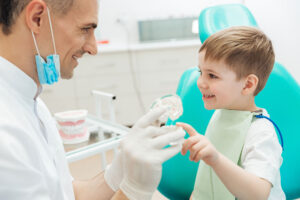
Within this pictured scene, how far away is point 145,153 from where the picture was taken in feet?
2.34

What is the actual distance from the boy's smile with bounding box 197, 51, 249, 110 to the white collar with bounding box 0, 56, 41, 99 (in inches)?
20.3

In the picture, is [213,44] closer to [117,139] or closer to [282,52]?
[117,139]

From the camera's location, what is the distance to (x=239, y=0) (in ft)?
12.4

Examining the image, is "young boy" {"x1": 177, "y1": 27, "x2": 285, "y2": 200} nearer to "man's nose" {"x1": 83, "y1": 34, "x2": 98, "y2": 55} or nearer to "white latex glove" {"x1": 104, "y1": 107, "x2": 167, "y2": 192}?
"white latex glove" {"x1": 104, "y1": 107, "x2": 167, "y2": 192}

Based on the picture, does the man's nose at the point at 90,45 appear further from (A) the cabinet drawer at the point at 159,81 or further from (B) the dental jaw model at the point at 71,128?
(A) the cabinet drawer at the point at 159,81

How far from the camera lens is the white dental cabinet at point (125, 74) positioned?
3363 millimetres

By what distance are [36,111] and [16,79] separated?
155mm

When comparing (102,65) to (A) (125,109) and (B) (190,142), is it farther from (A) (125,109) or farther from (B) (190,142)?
(B) (190,142)

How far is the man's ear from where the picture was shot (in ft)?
2.43

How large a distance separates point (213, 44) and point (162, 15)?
3.24 meters

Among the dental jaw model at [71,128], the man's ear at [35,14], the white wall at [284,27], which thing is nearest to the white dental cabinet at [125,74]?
the white wall at [284,27]

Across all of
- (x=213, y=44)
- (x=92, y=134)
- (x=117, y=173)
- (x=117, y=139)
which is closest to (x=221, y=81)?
(x=213, y=44)

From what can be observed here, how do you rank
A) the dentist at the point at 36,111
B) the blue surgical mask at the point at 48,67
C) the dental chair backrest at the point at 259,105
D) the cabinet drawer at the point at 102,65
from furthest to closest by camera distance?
the cabinet drawer at the point at 102,65, the dental chair backrest at the point at 259,105, the blue surgical mask at the point at 48,67, the dentist at the point at 36,111

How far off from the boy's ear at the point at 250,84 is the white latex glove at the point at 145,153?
11.6 inches
